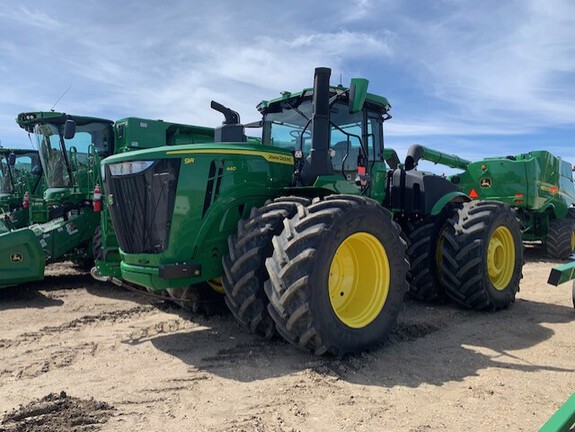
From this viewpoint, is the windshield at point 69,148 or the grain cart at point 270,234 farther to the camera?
the windshield at point 69,148

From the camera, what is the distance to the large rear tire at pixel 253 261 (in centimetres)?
415

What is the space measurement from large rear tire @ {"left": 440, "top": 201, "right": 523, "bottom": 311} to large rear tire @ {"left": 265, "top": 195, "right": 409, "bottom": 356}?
5.09ft

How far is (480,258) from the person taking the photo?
5746 mm

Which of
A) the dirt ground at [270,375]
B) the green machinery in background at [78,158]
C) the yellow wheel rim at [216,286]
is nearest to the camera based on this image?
the dirt ground at [270,375]

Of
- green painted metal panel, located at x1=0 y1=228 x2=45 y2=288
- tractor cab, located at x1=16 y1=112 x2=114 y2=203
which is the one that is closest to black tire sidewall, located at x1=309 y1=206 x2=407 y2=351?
green painted metal panel, located at x1=0 y1=228 x2=45 y2=288

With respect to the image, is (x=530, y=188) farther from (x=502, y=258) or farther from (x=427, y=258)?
(x=427, y=258)

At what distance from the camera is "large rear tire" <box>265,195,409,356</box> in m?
3.84

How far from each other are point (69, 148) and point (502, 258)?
8.60 m

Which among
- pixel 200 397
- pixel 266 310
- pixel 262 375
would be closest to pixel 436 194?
pixel 266 310

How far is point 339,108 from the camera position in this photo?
5.82m

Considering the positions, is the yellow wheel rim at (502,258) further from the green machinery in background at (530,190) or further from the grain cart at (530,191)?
the grain cart at (530,191)

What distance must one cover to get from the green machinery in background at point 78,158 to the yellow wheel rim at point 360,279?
518 cm

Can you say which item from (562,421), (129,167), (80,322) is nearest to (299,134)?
(129,167)

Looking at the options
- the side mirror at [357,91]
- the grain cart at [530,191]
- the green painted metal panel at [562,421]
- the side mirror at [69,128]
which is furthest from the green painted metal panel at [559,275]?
the grain cart at [530,191]
